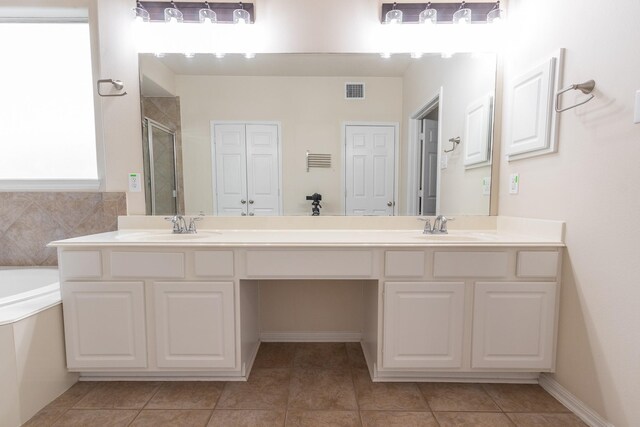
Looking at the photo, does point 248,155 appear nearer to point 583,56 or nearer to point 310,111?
point 310,111

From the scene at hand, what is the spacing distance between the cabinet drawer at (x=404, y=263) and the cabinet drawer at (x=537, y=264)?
48cm

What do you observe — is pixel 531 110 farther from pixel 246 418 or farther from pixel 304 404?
pixel 246 418

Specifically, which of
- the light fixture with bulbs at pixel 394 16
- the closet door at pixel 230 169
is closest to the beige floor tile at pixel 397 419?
the closet door at pixel 230 169

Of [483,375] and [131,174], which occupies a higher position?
[131,174]

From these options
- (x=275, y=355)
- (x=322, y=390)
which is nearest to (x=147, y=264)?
(x=275, y=355)

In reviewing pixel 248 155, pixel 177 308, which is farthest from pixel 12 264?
pixel 248 155

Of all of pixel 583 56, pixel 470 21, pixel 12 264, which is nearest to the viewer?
pixel 583 56

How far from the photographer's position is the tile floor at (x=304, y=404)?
129cm

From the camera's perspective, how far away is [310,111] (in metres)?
1.90

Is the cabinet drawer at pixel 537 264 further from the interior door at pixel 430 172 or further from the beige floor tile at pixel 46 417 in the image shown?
the beige floor tile at pixel 46 417

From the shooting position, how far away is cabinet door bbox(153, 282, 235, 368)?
4.70 feet

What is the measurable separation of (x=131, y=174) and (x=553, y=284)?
99.6 inches

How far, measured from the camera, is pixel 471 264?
1414 mm

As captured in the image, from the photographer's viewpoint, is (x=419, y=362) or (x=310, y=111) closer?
(x=419, y=362)
